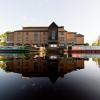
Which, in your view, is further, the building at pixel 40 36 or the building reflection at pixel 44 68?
the building at pixel 40 36

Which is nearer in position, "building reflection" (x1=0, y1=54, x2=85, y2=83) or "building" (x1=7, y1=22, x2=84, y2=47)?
"building reflection" (x1=0, y1=54, x2=85, y2=83)

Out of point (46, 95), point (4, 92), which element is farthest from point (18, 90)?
point (46, 95)

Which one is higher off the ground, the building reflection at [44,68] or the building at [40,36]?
the building at [40,36]

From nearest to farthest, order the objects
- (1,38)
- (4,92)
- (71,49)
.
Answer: (4,92)
(71,49)
(1,38)

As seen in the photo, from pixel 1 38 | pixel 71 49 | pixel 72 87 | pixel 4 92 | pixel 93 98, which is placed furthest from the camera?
pixel 1 38

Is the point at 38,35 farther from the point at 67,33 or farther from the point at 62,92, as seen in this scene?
the point at 62,92

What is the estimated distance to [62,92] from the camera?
21.5 ft

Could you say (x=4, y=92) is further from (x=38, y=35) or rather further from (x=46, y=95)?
(x=38, y=35)

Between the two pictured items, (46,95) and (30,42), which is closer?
(46,95)

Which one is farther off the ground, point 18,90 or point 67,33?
point 67,33

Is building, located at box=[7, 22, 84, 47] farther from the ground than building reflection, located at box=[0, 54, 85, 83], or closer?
farther from the ground

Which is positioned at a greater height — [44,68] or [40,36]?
[40,36]

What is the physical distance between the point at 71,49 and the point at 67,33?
29.8m

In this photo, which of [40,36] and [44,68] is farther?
[40,36]
